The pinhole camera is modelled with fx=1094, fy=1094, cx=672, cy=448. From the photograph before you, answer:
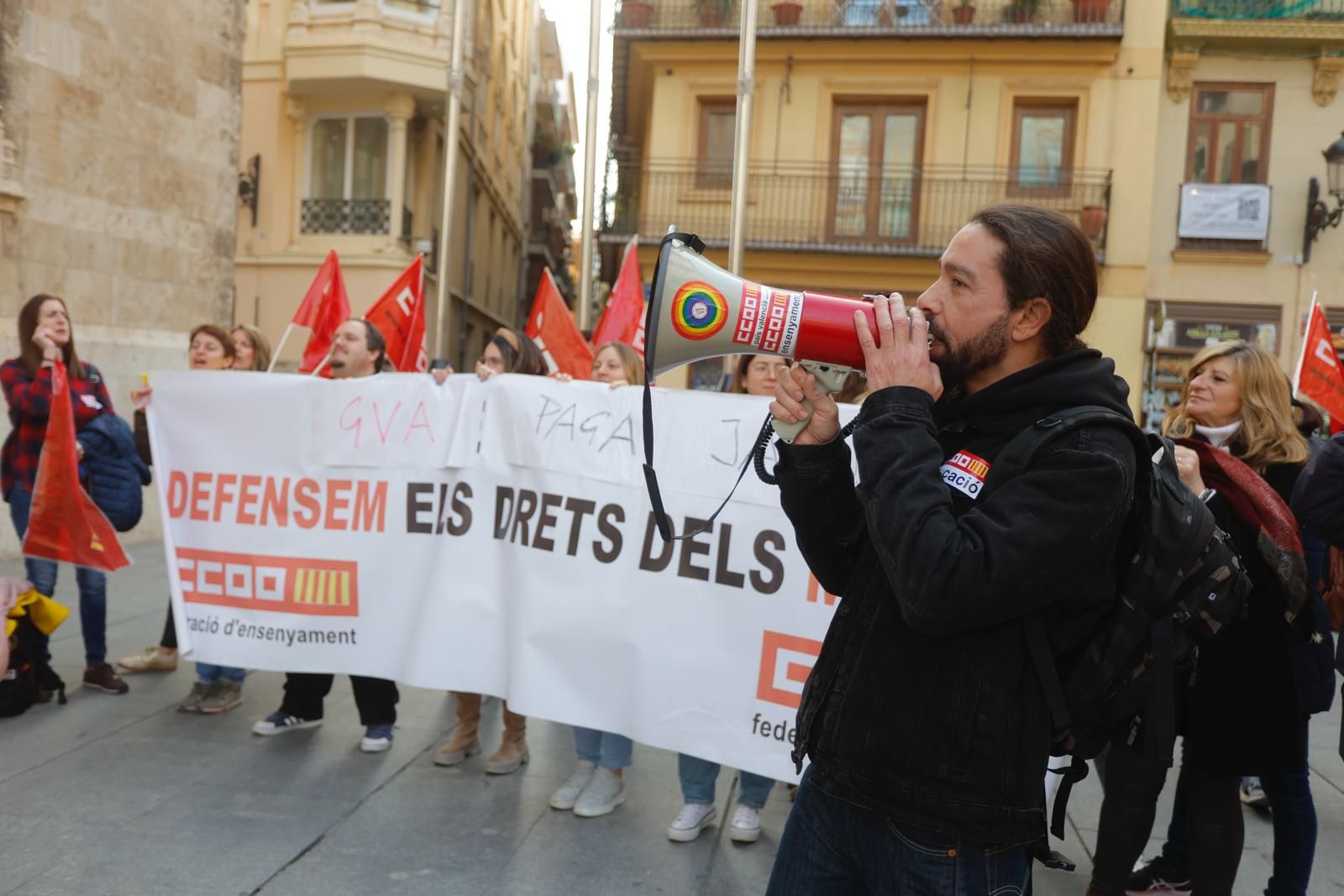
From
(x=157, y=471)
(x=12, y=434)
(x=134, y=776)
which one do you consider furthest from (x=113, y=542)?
(x=134, y=776)

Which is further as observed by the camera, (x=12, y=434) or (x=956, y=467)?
(x=12, y=434)

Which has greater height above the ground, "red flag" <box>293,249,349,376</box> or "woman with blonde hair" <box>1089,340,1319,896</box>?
"red flag" <box>293,249,349,376</box>

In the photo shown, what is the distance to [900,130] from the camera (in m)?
16.8

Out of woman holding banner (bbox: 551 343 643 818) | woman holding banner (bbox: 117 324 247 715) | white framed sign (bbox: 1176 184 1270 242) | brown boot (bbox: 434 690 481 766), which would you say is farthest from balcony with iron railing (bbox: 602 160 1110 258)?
woman holding banner (bbox: 551 343 643 818)

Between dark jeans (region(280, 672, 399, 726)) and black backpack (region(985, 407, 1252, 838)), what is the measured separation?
11.0 feet

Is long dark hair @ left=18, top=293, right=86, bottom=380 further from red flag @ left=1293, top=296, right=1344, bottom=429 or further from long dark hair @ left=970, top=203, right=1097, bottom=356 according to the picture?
red flag @ left=1293, top=296, right=1344, bottom=429

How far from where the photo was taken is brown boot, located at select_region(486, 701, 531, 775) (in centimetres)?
432

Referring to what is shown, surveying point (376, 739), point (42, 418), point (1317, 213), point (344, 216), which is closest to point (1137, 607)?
point (376, 739)

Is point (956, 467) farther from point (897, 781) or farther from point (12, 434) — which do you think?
point (12, 434)

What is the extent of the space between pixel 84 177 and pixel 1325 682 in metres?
9.47

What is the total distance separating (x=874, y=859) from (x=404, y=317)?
5.97 meters

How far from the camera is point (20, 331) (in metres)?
5.05

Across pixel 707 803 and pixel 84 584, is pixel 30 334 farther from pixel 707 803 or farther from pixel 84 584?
pixel 707 803

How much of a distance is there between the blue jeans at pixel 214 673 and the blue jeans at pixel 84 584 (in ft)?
2.07
